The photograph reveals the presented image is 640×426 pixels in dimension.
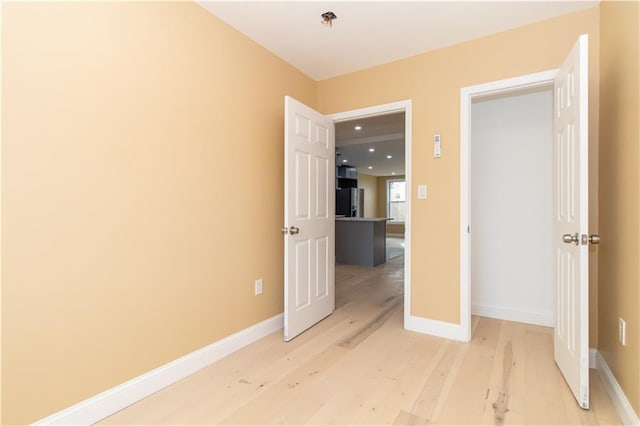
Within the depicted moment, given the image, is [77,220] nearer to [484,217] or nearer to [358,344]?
[358,344]

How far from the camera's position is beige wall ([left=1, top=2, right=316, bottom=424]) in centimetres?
137

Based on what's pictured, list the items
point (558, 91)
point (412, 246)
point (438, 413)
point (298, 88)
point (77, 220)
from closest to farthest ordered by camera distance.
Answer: point (77, 220) < point (438, 413) < point (558, 91) < point (412, 246) < point (298, 88)

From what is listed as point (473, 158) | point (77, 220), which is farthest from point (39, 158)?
point (473, 158)

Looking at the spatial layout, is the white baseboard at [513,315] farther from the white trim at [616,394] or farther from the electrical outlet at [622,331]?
the electrical outlet at [622,331]

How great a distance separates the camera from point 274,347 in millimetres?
2451

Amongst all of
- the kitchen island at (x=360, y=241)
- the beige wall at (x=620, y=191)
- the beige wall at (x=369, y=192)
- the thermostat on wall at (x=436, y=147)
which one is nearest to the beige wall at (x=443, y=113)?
the thermostat on wall at (x=436, y=147)

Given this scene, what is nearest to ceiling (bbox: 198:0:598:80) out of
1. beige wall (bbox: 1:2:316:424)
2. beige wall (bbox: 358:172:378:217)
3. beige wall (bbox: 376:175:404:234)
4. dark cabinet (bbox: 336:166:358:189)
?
beige wall (bbox: 1:2:316:424)

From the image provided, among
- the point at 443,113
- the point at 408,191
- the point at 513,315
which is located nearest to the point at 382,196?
the point at 513,315

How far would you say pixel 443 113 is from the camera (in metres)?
2.64

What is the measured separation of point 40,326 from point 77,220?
49 centimetres

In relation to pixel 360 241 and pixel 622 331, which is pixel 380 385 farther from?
pixel 360 241

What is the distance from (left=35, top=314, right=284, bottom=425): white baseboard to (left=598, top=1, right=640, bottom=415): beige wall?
2282 mm

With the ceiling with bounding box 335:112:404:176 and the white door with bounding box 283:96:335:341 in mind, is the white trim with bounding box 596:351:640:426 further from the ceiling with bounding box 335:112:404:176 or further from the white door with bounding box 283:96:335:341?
the ceiling with bounding box 335:112:404:176

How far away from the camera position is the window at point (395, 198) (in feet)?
42.5
